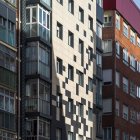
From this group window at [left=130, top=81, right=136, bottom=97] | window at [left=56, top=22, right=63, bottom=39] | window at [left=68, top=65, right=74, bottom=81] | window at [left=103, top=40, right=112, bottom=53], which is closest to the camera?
window at [left=56, top=22, right=63, bottom=39]

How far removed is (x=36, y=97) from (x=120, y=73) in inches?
1012

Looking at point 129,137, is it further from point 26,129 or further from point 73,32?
point 26,129

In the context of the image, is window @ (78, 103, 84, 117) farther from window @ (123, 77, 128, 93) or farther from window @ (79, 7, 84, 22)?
window @ (123, 77, 128, 93)

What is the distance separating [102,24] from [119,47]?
22.6ft

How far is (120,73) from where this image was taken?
78.4m

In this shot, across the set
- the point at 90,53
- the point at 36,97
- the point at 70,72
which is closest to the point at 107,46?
the point at 90,53

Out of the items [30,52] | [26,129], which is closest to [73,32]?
[30,52]

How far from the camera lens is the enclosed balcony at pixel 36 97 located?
54125 millimetres

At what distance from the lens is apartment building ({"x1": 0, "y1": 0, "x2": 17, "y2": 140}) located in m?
49.9

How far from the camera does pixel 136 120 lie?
83688 mm

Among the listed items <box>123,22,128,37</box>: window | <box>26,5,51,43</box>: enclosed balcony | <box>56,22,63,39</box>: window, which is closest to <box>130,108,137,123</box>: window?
<box>123,22,128,37</box>: window

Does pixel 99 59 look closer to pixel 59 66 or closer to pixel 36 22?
pixel 59 66

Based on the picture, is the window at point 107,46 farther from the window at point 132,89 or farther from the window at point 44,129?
the window at point 44,129

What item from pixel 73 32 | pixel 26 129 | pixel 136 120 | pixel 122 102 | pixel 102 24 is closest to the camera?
pixel 26 129
